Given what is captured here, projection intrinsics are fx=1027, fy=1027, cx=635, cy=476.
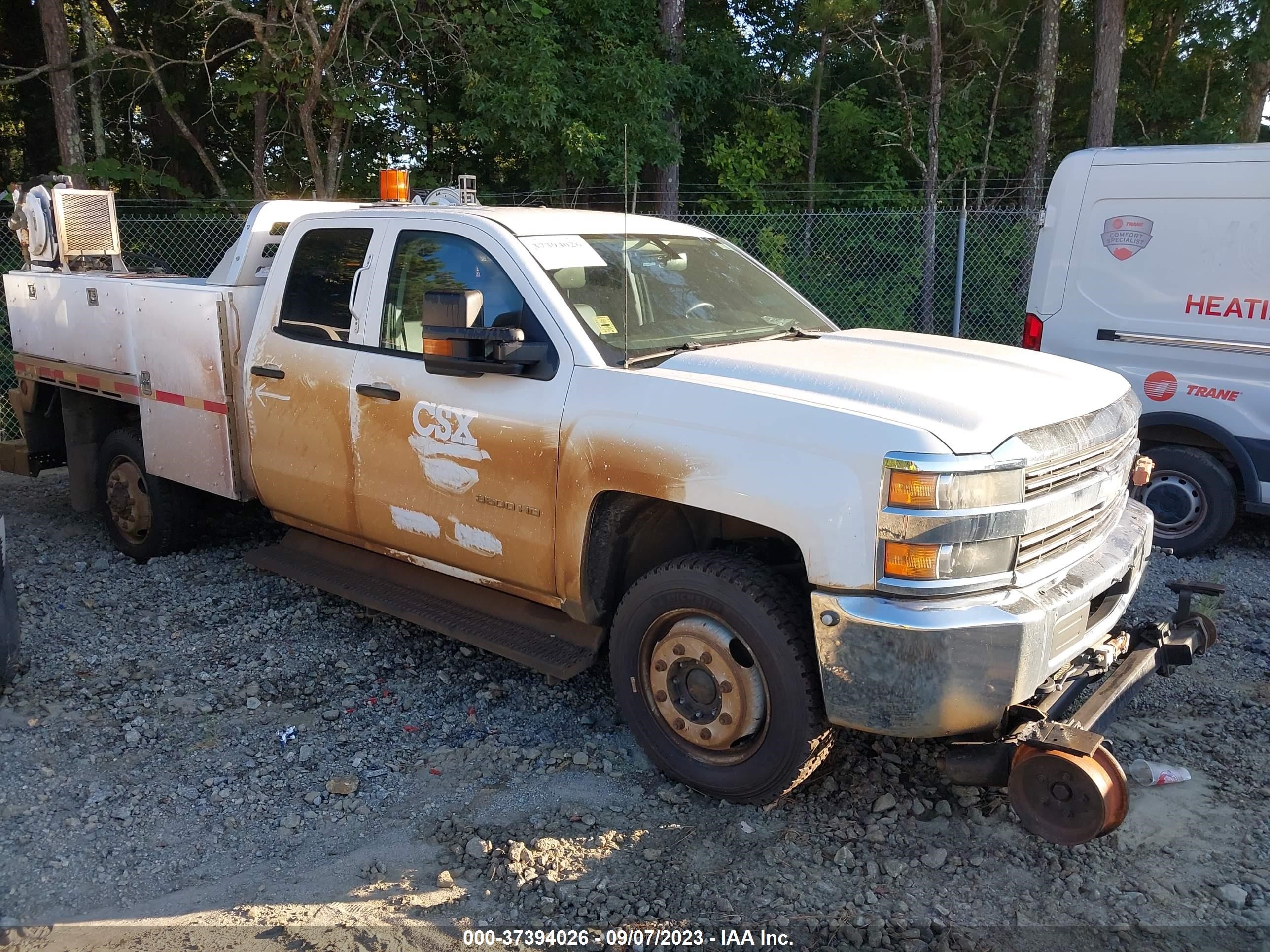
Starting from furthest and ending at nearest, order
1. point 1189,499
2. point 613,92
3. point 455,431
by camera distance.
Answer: point 613,92, point 1189,499, point 455,431

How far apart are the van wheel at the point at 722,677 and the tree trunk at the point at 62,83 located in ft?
35.8

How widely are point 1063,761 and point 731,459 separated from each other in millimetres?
1336

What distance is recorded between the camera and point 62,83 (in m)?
11.9

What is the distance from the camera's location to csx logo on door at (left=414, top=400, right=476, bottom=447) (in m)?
4.15

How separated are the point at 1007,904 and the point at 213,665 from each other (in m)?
3.58

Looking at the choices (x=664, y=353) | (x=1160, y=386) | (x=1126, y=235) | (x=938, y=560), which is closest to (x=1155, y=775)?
(x=938, y=560)

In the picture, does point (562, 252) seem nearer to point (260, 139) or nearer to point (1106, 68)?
point (260, 139)

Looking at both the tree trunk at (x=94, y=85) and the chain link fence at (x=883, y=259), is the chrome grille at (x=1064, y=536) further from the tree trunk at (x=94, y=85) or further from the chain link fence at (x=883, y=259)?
the tree trunk at (x=94, y=85)

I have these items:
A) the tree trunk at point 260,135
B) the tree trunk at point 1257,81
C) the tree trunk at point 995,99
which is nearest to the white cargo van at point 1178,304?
the tree trunk at point 995,99

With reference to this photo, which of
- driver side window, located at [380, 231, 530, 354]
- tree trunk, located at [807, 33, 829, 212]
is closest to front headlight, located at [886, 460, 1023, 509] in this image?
driver side window, located at [380, 231, 530, 354]

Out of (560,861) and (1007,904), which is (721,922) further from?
(1007,904)

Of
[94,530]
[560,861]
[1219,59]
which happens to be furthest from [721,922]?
[1219,59]

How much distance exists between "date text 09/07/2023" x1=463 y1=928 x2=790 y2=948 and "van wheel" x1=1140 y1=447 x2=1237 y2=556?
4.65 meters

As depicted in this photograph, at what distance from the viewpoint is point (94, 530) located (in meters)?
7.02
